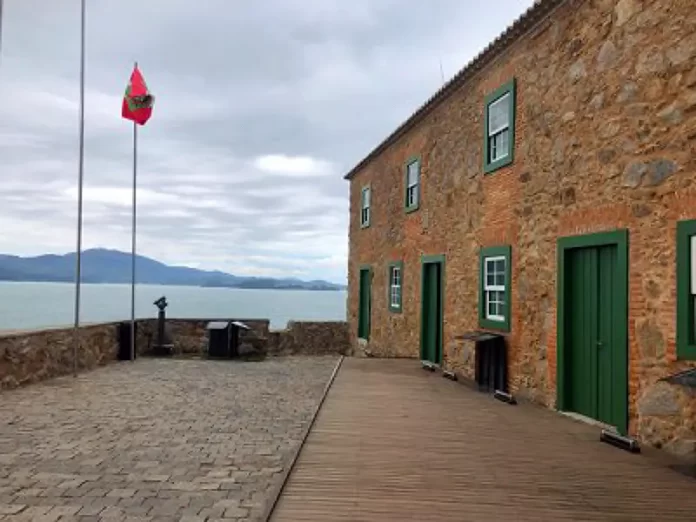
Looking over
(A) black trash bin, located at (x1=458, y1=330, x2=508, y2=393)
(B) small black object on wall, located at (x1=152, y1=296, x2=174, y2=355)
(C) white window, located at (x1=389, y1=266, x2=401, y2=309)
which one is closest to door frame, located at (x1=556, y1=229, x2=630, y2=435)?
(A) black trash bin, located at (x1=458, y1=330, x2=508, y2=393)

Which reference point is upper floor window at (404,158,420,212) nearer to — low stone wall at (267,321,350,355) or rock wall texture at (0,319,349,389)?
rock wall texture at (0,319,349,389)

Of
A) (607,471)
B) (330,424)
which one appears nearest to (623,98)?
(607,471)

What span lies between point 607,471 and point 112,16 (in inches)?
535

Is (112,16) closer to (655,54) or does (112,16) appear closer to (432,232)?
(432,232)

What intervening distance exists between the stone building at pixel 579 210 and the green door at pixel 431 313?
76 mm

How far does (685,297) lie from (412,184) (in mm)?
9858

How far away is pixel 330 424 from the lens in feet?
23.7

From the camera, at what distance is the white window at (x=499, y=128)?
10250 millimetres

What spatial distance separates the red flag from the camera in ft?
51.5

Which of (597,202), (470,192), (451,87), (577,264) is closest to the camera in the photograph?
(597,202)

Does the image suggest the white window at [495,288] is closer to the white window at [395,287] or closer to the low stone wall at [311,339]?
the white window at [395,287]

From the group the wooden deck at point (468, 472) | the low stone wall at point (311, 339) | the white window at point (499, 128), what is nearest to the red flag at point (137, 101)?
the low stone wall at point (311, 339)

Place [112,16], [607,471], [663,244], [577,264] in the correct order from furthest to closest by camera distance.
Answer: [112,16], [577,264], [663,244], [607,471]

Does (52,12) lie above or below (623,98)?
above
